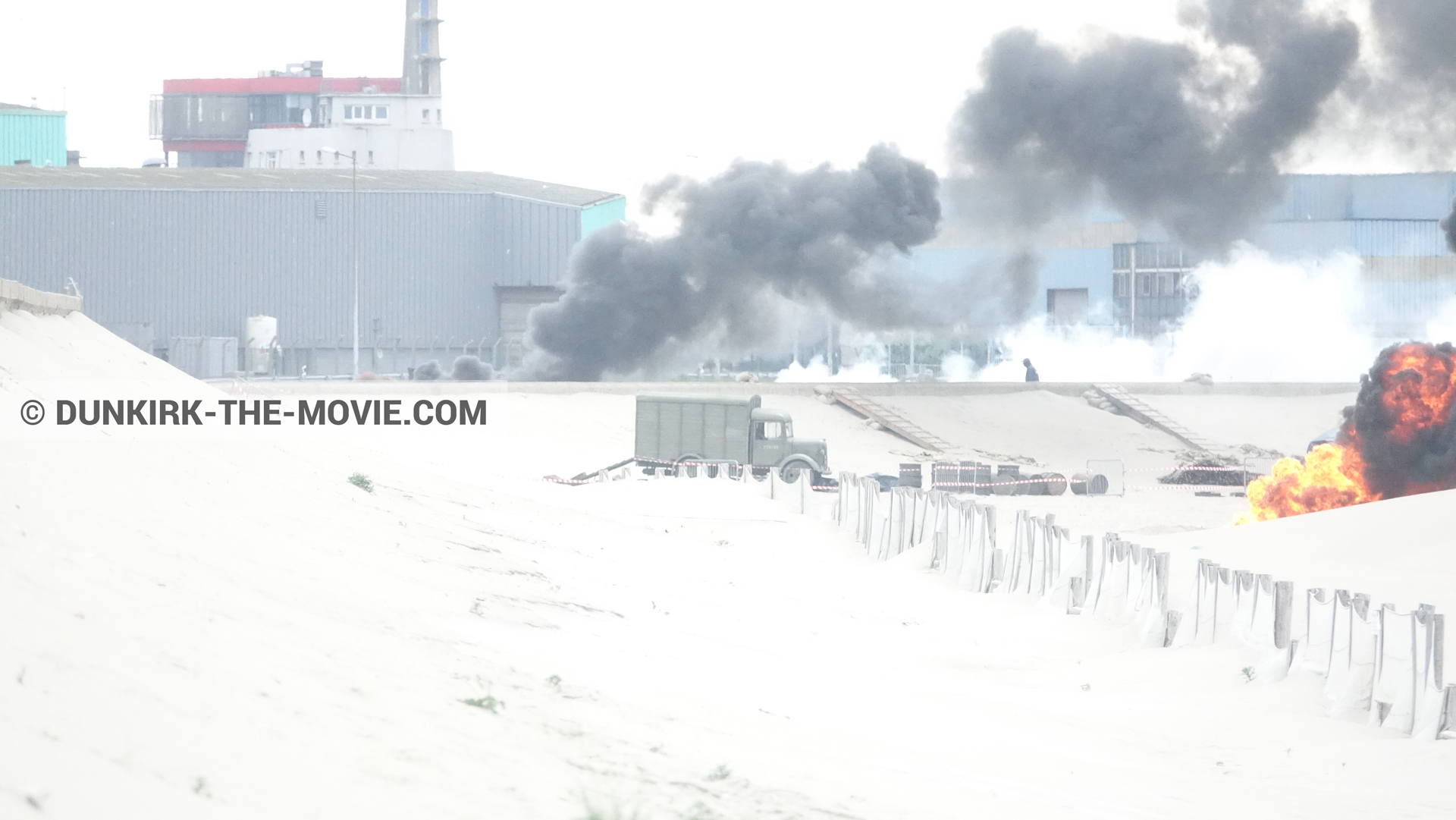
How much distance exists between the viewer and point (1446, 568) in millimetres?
17938

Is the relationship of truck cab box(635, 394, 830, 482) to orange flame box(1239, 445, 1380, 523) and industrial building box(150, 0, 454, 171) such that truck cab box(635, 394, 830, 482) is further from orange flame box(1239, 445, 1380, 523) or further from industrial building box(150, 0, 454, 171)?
industrial building box(150, 0, 454, 171)

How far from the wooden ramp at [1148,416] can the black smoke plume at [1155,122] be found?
5.88 m

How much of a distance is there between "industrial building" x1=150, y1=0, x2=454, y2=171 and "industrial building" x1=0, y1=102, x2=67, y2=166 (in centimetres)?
1204

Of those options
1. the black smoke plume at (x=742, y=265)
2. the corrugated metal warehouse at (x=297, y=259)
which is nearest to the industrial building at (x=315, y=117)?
the corrugated metal warehouse at (x=297, y=259)

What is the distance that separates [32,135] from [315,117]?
1059 inches

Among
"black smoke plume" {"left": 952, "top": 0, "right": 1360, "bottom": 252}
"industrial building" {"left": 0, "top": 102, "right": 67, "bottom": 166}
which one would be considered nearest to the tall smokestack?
"industrial building" {"left": 0, "top": 102, "right": 67, "bottom": 166}

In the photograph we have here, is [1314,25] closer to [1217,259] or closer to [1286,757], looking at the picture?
[1217,259]

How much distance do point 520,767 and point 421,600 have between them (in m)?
4.05

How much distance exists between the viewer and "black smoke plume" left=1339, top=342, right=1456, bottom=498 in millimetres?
27812

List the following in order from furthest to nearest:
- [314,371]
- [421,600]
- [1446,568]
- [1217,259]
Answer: [314,371], [1217,259], [1446,568], [421,600]

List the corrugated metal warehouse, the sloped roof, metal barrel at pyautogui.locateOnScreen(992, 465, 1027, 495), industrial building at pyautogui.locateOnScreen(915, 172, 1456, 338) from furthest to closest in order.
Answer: industrial building at pyautogui.locateOnScreen(915, 172, 1456, 338) < the sloped roof < the corrugated metal warehouse < metal barrel at pyautogui.locateOnScreen(992, 465, 1027, 495)

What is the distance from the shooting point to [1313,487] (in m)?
28.3

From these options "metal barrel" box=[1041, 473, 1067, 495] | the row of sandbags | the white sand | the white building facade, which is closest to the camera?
the white sand

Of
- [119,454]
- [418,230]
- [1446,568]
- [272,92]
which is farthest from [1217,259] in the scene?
[272,92]
